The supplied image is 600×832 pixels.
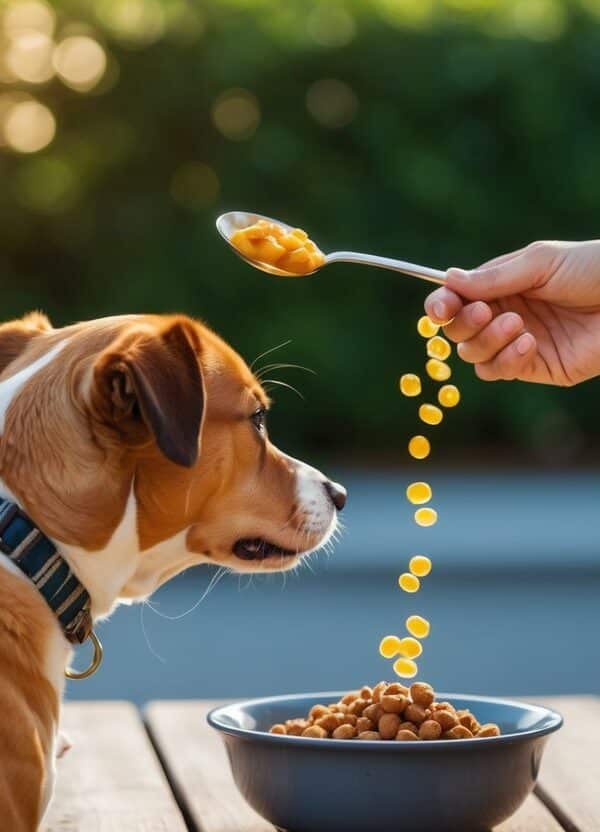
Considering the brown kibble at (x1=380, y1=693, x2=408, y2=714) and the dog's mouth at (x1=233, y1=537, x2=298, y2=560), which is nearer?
the brown kibble at (x1=380, y1=693, x2=408, y2=714)

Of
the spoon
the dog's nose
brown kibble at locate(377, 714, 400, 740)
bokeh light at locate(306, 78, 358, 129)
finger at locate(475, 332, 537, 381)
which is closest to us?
brown kibble at locate(377, 714, 400, 740)

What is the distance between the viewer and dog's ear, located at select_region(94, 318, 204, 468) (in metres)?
2.58

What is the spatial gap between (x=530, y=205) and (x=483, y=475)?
2.34 m

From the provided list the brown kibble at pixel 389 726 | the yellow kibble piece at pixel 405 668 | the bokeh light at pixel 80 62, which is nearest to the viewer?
the brown kibble at pixel 389 726

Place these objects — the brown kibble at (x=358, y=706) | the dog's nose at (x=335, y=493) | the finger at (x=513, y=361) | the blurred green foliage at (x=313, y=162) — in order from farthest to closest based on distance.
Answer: the blurred green foliage at (x=313, y=162), the finger at (x=513, y=361), the dog's nose at (x=335, y=493), the brown kibble at (x=358, y=706)

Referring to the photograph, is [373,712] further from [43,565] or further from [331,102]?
[331,102]

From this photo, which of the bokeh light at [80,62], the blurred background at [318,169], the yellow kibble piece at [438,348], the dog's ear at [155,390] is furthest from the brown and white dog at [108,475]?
the bokeh light at [80,62]

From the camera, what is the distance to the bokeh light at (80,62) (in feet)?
38.3

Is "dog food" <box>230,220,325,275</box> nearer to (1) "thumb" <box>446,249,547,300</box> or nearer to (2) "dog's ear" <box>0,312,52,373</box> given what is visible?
(1) "thumb" <box>446,249,547,300</box>

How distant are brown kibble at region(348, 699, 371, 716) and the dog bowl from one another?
0.19m

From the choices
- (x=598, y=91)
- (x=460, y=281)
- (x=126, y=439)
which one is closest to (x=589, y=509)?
(x=598, y=91)

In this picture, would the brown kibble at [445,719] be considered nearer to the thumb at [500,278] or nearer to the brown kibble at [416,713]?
the brown kibble at [416,713]

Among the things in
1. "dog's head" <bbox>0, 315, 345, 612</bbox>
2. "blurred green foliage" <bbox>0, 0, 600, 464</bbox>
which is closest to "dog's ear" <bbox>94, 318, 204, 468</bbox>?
"dog's head" <bbox>0, 315, 345, 612</bbox>

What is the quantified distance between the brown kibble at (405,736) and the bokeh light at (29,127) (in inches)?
384
